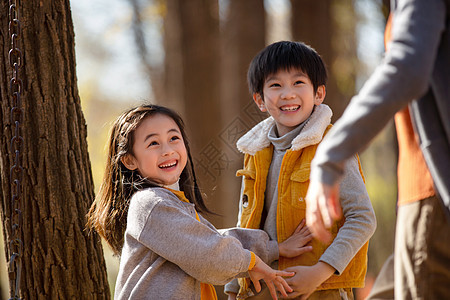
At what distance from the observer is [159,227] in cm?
245

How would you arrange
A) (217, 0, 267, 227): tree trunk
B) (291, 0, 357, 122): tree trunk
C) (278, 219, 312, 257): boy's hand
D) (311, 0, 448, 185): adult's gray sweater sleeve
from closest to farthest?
(311, 0, 448, 185): adult's gray sweater sleeve < (278, 219, 312, 257): boy's hand < (217, 0, 267, 227): tree trunk < (291, 0, 357, 122): tree trunk

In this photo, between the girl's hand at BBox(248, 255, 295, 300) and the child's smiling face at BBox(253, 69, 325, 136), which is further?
the child's smiling face at BBox(253, 69, 325, 136)

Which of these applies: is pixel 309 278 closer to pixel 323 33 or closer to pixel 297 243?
pixel 297 243

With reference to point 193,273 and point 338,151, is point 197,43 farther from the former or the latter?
point 338,151

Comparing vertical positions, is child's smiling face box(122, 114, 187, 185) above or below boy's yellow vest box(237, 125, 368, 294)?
above

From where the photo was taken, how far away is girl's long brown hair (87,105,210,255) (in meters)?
2.73

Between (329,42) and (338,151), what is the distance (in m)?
6.55

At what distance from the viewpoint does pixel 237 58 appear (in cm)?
763

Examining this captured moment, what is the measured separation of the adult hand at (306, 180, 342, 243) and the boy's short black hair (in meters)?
1.24

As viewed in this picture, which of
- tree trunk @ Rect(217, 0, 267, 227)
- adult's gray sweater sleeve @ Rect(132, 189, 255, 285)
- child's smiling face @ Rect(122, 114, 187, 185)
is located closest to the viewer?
adult's gray sweater sleeve @ Rect(132, 189, 255, 285)

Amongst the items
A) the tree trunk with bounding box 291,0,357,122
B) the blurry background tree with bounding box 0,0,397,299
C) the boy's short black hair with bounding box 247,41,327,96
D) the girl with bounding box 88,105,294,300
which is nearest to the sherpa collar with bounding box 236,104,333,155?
the boy's short black hair with bounding box 247,41,327,96

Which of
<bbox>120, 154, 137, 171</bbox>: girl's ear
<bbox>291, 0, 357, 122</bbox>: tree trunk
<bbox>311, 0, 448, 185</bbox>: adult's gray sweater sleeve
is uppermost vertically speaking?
<bbox>291, 0, 357, 122</bbox>: tree trunk

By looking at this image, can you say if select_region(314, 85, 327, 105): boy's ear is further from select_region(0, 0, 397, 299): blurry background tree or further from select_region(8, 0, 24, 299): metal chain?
select_region(0, 0, 397, 299): blurry background tree

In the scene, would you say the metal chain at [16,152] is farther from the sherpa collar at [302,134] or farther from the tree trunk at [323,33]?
the tree trunk at [323,33]
